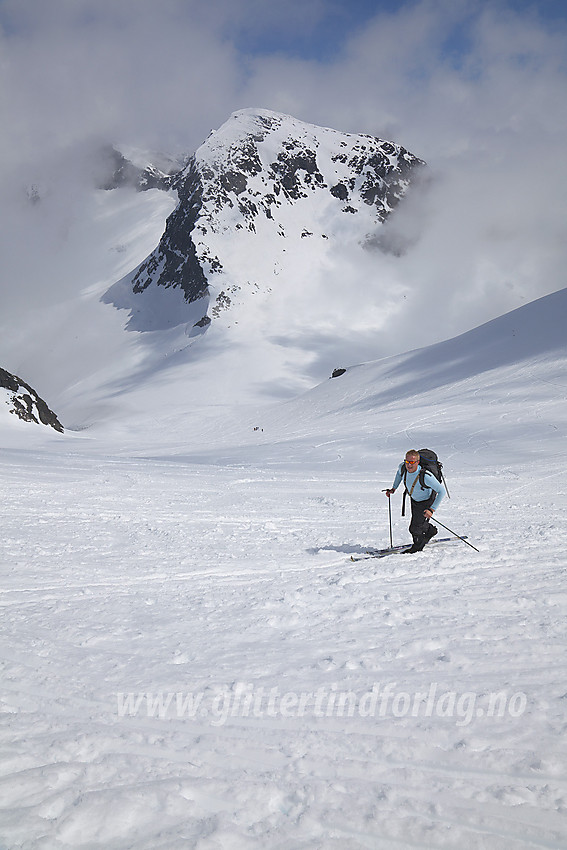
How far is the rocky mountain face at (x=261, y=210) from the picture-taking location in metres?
120

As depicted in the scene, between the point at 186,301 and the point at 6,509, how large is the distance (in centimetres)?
11333

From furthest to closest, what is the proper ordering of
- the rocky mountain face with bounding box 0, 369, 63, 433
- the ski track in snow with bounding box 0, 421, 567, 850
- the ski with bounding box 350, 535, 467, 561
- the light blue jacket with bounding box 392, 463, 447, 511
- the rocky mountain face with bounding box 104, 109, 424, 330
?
the rocky mountain face with bounding box 104, 109, 424, 330 → the rocky mountain face with bounding box 0, 369, 63, 433 → the light blue jacket with bounding box 392, 463, 447, 511 → the ski with bounding box 350, 535, 467, 561 → the ski track in snow with bounding box 0, 421, 567, 850

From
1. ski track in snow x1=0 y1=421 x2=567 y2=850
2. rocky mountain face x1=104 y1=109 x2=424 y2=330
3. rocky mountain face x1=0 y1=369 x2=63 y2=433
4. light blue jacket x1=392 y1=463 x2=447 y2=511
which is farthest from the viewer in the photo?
rocky mountain face x1=104 y1=109 x2=424 y2=330

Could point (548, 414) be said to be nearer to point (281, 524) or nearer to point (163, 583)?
point (281, 524)

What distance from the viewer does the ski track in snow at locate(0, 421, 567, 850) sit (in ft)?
8.26

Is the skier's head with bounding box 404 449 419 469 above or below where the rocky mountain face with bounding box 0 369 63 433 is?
below

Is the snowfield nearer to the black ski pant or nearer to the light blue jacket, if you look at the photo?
the black ski pant

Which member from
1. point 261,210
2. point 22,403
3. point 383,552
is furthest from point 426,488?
point 261,210

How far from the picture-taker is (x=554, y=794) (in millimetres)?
2656

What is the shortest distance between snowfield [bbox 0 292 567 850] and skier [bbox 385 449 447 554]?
0.32 meters

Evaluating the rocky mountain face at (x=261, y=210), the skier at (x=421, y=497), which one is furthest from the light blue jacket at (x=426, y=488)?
the rocky mountain face at (x=261, y=210)

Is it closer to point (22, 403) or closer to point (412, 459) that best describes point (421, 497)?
point (412, 459)


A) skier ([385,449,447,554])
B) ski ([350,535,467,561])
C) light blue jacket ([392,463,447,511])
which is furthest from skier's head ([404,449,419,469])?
ski ([350,535,467,561])

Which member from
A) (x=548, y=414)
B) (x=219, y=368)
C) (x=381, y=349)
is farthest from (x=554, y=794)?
(x=381, y=349)
